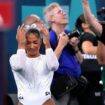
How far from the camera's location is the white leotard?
2441mm

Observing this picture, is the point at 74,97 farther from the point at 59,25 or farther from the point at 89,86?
the point at 59,25

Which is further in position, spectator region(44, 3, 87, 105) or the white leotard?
spectator region(44, 3, 87, 105)

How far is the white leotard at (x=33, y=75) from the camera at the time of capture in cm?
244

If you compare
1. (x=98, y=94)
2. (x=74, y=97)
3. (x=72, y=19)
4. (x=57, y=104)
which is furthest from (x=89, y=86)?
(x=72, y=19)

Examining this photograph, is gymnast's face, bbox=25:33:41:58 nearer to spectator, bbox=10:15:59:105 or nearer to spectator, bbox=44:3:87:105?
spectator, bbox=10:15:59:105

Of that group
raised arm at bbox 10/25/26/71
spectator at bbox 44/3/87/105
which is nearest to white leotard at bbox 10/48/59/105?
raised arm at bbox 10/25/26/71

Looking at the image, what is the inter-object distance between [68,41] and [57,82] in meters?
0.38

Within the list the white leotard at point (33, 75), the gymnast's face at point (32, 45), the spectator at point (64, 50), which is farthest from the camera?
the spectator at point (64, 50)

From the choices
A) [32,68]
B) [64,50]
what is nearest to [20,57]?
[32,68]

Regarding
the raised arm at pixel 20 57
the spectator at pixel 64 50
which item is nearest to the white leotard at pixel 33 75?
the raised arm at pixel 20 57

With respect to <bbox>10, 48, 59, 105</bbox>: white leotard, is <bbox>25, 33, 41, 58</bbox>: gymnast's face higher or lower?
higher

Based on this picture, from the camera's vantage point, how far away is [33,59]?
2.54 meters

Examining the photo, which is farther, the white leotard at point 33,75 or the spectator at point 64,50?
the spectator at point 64,50

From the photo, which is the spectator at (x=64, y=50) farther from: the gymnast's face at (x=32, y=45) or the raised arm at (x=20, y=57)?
the raised arm at (x=20, y=57)
